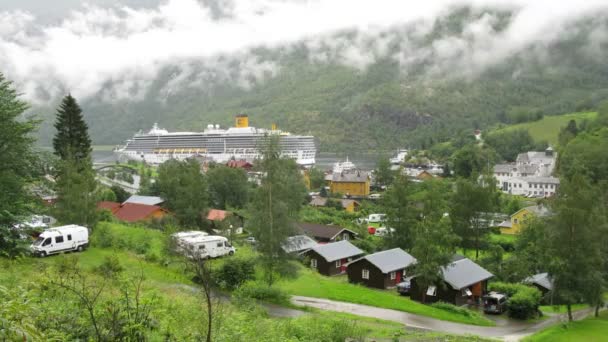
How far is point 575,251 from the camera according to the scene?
20.0 m

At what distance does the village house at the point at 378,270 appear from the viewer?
25.7 m

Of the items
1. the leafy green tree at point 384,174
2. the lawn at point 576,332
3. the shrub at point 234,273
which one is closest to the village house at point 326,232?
the shrub at point 234,273

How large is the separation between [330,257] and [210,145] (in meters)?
78.9

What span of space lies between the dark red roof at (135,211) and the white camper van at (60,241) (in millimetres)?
13825

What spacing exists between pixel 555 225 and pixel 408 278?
8.00 metres

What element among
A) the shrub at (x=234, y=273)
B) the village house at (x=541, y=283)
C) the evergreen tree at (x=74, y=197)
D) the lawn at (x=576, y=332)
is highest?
the evergreen tree at (x=74, y=197)

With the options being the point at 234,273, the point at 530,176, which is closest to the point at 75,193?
the point at 234,273

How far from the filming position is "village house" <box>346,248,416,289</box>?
1010 inches

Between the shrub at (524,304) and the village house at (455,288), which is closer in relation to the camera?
the shrub at (524,304)

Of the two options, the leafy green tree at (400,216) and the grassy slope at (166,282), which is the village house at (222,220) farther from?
the leafy green tree at (400,216)

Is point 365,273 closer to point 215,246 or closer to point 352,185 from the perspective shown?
point 215,246

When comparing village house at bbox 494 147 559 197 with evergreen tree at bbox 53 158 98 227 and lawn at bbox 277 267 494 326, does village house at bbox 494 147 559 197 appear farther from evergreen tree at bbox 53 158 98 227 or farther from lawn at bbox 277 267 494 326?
evergreen tree at bbox 53 158 98 227

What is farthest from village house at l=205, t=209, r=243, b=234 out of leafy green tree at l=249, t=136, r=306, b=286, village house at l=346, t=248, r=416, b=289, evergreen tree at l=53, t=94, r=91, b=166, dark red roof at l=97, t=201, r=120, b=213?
leafy green tree at l=249, t=136, r=306, b=286

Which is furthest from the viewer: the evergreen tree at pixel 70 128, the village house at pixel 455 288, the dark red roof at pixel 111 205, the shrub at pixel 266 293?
the dark red roof at pixel 111 205
